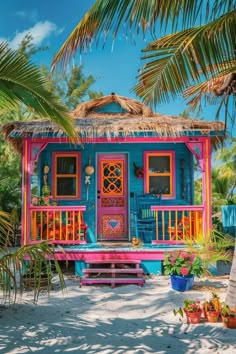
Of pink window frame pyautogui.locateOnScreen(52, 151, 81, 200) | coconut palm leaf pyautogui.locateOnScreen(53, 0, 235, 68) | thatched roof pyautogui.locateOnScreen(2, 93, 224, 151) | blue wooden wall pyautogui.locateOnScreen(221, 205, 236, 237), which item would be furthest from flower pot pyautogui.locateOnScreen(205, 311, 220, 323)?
pink window frame pyautogui.locateOnScreen(52, 151, 81, 200)

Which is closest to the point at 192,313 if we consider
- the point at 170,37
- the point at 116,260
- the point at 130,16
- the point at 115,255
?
the point at 116,260

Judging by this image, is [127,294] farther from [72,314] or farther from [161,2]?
[161,2]

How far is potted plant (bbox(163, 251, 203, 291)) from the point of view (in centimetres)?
642

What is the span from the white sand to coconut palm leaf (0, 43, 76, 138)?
2.66 meters

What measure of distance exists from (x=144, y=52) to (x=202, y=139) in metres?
4.56

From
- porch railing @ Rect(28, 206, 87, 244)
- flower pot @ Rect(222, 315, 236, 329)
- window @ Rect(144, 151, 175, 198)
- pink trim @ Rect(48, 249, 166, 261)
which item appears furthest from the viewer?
window @ Rect(144, 151, 175, 198)

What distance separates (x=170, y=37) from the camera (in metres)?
4.03

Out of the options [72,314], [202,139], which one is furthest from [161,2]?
[202,139]

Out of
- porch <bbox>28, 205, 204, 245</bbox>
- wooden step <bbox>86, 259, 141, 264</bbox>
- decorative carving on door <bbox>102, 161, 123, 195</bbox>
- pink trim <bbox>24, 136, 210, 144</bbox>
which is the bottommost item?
wooden step <bbox>86, 259, 141, 264</bbox>

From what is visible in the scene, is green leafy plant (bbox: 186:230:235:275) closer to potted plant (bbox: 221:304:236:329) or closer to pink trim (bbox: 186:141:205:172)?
pink trim (bbox: 186:141:205:172)

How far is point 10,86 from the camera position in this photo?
4016 mm

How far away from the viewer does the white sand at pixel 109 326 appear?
154 inches

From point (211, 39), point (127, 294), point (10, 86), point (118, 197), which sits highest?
point (211, 39)

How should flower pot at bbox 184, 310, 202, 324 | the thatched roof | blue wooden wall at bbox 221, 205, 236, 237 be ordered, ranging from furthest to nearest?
blue wooden wall at bbox 221, 205, 236, 237 → the thatched roof → flower pot at bbox 184, 310, 202, 324
